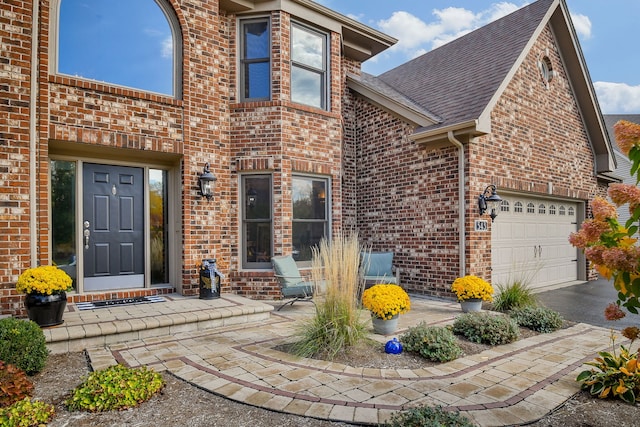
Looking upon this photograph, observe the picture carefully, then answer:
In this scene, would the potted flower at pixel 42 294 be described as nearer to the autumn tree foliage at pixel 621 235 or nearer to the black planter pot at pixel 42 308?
the black planter pot at pixel 42 308

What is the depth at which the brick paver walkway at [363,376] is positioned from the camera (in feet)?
9.18

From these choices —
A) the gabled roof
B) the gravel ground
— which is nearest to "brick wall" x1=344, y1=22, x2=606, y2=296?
the gabled roof

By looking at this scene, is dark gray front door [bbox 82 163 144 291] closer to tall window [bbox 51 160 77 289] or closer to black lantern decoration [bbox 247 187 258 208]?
tall window [bbox 51 160 77 289]

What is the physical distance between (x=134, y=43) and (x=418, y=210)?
5.75 m

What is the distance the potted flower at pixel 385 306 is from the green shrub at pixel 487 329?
0.76 metres

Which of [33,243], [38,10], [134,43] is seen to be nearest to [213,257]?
[33,243]

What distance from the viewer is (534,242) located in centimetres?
841

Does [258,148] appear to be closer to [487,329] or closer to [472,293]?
[472,293]

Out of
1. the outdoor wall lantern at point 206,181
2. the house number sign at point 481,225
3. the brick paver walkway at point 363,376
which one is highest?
the outdoor wall lantern at point 206,181

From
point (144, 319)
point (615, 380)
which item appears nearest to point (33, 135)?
point (144, 319)

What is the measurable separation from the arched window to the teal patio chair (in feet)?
10.8

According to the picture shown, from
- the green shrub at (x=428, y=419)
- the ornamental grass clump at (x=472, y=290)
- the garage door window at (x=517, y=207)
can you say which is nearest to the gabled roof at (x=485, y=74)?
the garage door window at (x=517, y=207)

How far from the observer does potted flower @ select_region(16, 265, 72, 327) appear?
4156 mm

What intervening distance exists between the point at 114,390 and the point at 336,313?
6.69 ft
